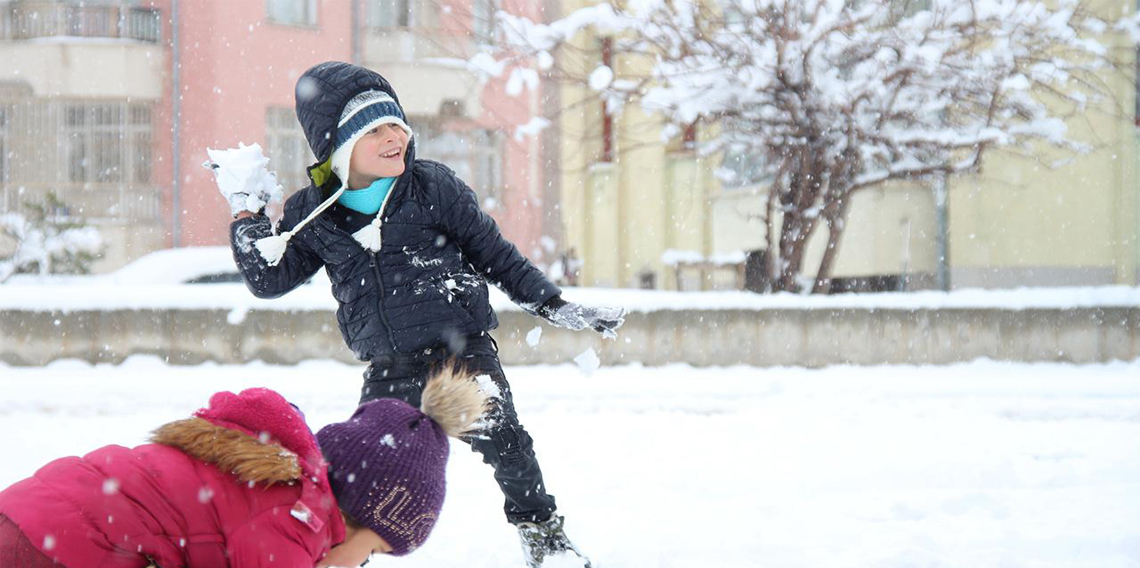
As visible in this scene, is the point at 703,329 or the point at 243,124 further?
the point at 243,124

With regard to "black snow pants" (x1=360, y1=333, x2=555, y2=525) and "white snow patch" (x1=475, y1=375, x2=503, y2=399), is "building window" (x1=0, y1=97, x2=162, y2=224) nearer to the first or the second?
"black snow pants" (x1=360, y1=333, x2=555, y2=525)

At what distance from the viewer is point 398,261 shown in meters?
3.08

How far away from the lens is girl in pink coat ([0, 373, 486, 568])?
1821 millimetres

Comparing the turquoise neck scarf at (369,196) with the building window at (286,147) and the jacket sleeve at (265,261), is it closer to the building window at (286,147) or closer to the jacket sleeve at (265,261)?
the jacket sleeve at (265,261)

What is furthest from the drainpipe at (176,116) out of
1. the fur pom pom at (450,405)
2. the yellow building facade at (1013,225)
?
the fur pom pom at (450,405)

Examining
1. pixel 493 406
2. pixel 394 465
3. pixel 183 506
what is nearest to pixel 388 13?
pixel 493 406

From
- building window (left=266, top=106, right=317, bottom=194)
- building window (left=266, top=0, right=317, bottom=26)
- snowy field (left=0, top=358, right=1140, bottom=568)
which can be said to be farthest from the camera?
building window (left=266, top=0, right=317, bottom=26)

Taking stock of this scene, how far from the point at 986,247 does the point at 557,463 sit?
1173 centimetres

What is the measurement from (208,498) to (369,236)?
4.18ft

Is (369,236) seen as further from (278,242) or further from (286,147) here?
(286,147)

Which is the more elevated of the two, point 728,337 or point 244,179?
point 244,179

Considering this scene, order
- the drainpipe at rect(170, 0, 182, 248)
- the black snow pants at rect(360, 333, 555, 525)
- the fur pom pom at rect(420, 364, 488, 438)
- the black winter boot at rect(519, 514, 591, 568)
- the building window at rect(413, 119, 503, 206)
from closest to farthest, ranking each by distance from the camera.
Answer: the fur pom pom at rect(420, 364, 488, 438) → the black snow pants at rect(360, 333, 555, 525) → the black winter boot at rect(519, 514, 591, 568) → the drainpipe at rect(170, 0, 182, 248) → the building window at rect(413, 119, 503, 206)

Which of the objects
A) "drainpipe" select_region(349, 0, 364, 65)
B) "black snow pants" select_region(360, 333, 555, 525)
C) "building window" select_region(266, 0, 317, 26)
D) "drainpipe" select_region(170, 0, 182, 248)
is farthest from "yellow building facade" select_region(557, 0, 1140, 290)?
"black snow pants" select_region(360, 333, 555, 525)

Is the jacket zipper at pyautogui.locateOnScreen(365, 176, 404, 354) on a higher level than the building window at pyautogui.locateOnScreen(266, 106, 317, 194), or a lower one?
lower
